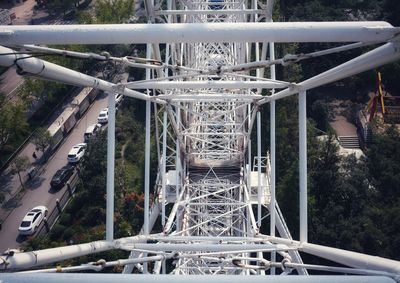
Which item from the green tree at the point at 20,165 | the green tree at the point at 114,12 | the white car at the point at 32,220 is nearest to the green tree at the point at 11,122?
the green tree at the point at 20,165

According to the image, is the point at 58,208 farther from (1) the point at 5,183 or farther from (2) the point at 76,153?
(1) the point at 5,183

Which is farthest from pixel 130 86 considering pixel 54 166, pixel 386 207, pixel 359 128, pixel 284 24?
pixel 359 128

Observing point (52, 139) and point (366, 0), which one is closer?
point (52, 139)

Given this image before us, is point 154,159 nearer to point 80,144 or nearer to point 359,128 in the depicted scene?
point 80,144

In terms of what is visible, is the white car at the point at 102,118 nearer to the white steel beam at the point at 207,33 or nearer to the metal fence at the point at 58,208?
the metal fence at the point at 58,208

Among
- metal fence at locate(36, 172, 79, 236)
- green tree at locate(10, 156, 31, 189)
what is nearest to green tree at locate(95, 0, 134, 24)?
green tree at locate(10, 156, 31, 189)

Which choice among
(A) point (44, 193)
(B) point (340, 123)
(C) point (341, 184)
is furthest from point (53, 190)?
(B) point (340, 123)

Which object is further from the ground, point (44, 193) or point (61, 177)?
point (61, 177)
